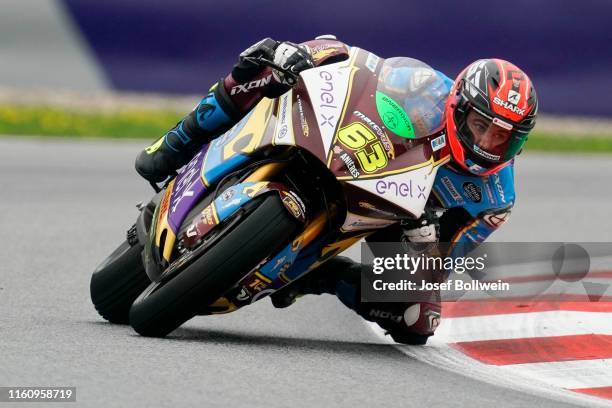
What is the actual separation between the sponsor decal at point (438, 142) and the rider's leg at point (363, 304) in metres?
0.84

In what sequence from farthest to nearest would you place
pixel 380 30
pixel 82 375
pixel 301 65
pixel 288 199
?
pixel 380 30
pixel 301 65
pixel 288 199
pixel 82 375

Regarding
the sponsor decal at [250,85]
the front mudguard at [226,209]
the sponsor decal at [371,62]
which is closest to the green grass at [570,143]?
the sponsor decal at [371,62]

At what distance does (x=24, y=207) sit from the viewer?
30.1 ft

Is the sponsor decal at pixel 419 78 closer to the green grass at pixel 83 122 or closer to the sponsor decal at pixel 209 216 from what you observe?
the sponsor decal at pixel 209 216

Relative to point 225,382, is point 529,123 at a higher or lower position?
higher

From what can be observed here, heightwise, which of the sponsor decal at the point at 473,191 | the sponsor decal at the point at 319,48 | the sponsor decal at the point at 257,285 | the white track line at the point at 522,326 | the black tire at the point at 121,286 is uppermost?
the sponsor decal at the point at 319,48

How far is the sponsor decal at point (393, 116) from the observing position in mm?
4980

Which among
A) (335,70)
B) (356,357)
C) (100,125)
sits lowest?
(100,125)

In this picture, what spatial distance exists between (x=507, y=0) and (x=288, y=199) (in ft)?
33.3

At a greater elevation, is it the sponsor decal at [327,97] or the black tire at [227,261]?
the sponsor decal at [327,97]

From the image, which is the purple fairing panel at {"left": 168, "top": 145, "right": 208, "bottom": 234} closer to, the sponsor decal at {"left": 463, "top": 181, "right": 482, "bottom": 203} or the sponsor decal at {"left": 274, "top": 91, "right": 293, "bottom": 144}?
the sponsor decal at {"left": 274, "top": 91, "right": 293, "bottom": 144}

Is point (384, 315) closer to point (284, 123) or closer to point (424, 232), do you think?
point (424, 232)

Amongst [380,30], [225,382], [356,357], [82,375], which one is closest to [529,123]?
[356,357]

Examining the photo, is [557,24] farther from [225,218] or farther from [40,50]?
[225,218]
